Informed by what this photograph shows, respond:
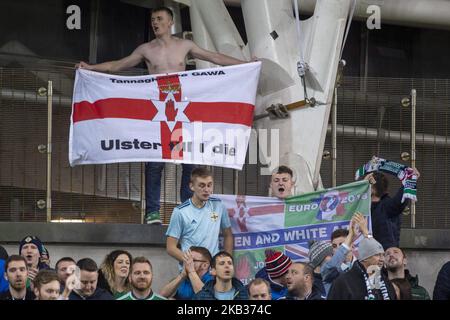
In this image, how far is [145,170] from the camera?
1669cm

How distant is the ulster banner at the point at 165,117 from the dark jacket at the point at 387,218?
167cm

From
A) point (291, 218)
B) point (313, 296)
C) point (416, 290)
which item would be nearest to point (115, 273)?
point (313, 296)

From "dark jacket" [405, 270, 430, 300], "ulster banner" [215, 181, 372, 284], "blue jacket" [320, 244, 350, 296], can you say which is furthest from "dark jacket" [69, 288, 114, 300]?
"dark jacket" [405, 270, 430, 300]

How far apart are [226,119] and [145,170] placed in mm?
1120

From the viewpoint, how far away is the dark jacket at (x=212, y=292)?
1380 centimetres

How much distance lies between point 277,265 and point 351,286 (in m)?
1.29

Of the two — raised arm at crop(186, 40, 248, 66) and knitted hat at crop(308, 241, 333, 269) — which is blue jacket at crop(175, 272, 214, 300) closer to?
knitted hat at crop(308, 241, 333, 269)

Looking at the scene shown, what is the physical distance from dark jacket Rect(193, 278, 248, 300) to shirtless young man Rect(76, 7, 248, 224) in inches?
97.9

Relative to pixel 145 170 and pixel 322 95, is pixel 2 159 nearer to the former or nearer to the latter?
pixel 145 170

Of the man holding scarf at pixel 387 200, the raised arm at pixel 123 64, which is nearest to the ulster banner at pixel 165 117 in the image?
the raised arm at pixel 123 64

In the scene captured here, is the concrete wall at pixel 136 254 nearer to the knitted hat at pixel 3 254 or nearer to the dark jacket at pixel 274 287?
the knitted hat at pixel 3 254
